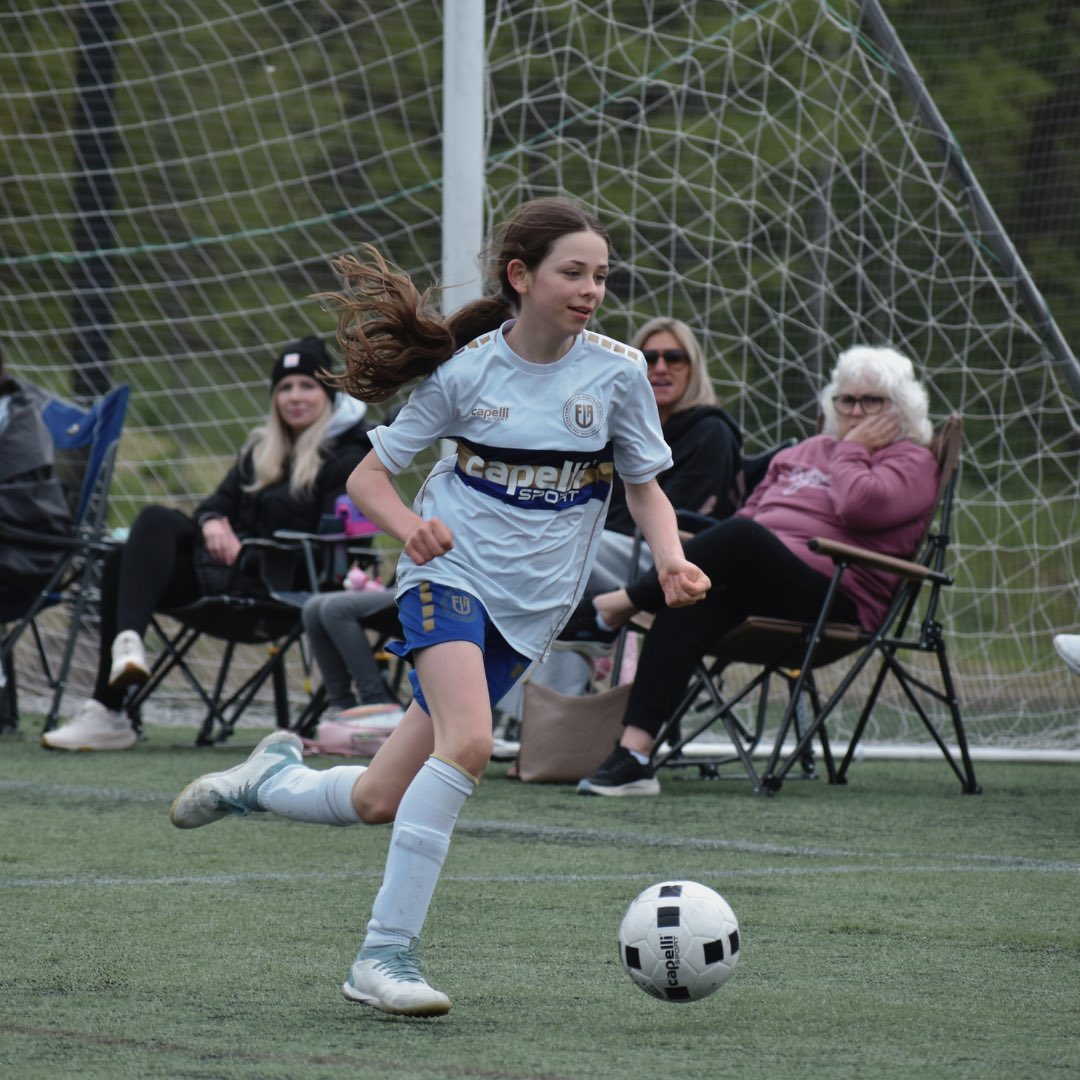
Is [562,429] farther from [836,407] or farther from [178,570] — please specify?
[178,570]

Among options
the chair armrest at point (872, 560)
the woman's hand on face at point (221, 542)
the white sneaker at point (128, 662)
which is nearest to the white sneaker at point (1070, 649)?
the chair armrest at point (872, 560)

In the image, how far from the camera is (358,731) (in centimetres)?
662

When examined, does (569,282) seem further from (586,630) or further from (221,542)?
(221,542)

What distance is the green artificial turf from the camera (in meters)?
2.56

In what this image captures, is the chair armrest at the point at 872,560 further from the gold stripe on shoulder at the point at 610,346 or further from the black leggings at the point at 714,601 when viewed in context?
the gold stripe on shoulder at the point at 610,346

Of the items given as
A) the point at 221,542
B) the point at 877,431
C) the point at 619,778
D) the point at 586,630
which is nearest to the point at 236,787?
the point at 619,778

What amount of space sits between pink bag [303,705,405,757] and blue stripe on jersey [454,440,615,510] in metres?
3.37

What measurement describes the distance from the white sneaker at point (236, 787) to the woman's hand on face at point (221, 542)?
12.1ft

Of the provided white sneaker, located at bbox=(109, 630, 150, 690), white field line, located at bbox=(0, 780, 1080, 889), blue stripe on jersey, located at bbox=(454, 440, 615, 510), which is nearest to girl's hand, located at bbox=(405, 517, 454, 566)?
blue stripe on jersey, located at bbox=(454, 440, 615, 510)

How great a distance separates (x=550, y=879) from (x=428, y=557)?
141cm

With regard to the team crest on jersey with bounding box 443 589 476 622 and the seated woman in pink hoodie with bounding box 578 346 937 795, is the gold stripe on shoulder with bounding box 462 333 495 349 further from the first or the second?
the seated woman in pink hoodie with bounding box 578 346 937 795

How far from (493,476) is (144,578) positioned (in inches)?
163

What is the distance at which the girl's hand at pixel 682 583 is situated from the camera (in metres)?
3.20

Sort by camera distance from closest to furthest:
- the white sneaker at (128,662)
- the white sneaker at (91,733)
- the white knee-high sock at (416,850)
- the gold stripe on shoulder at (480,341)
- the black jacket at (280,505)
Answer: the white knee-high sock at (416,850) < the gold stripe on shoulder at (480,341) < the white sneaker at (128,662) < the white sneaker at (91,733) < the black jacket at (280,505)
